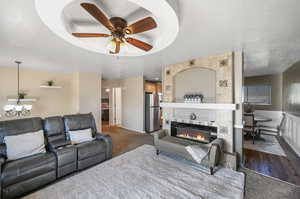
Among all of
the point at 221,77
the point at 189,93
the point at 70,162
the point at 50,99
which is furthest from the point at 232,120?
the point at 50,99

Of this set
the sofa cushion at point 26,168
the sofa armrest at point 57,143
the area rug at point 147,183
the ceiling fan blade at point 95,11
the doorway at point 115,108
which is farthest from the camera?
the doorway at point 115,108

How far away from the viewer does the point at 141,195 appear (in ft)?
6.10

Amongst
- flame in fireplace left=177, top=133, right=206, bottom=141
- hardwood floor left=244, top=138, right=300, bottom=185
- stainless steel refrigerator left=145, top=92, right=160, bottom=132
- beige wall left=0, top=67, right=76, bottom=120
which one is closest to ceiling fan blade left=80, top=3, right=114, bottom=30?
flame in fireplace left=177, top=133, right=206, bottom=141

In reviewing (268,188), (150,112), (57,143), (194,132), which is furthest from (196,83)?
(57,143)

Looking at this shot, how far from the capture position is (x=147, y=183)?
2.12 meters

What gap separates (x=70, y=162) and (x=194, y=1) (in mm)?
Answer: 3062

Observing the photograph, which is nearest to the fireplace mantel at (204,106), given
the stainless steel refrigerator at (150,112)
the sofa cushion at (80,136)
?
the stainless steel refrigerator at (150,112)

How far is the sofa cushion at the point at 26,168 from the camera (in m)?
1.76

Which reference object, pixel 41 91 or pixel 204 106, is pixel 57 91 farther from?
pixel 204 106

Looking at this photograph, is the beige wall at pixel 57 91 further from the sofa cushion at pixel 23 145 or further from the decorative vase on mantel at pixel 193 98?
the decorative vase on mantel at pixel 193 98

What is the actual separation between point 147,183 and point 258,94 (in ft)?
19.7

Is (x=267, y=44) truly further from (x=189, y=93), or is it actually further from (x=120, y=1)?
(x=120, y=1)

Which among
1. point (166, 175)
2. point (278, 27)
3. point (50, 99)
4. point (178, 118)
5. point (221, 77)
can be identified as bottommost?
point (166, 175)

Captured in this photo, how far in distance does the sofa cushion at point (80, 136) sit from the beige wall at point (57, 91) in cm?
199
